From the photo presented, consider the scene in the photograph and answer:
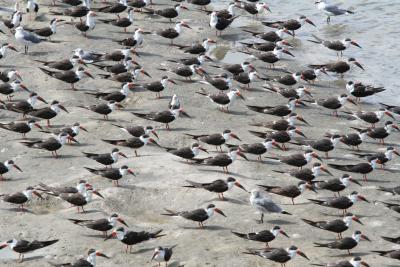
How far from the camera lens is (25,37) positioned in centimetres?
3259

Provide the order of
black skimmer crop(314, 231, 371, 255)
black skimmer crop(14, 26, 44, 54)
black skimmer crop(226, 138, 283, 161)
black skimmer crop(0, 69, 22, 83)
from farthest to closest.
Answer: black skimmer crop(14, 26, 44, 54) → black skimmer crop(0, 69, 22, 83) → black skimmer crop(226, 138, 283, 161) → black skimmer crop(314, 231, 371, 255)

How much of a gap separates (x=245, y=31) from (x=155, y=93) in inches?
318

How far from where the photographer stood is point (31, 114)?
2694 cm

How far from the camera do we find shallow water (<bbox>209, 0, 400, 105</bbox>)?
3291 cm

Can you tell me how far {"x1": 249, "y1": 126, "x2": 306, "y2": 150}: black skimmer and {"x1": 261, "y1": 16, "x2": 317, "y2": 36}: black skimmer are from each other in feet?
33.6

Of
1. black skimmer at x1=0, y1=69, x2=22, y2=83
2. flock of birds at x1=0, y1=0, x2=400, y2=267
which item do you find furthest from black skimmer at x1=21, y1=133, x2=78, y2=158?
black skimmer at x1=0, y1=69, x2=22, y2=83

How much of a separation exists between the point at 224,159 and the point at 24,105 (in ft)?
24.7

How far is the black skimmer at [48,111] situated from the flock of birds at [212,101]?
1.3 inches

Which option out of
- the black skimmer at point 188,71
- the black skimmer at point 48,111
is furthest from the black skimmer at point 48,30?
the black skimmer at point 48,111

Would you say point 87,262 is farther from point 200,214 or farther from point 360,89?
point 360,89

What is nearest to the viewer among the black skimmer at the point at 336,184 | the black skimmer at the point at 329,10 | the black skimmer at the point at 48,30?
the black skimmer at the point at 336,184

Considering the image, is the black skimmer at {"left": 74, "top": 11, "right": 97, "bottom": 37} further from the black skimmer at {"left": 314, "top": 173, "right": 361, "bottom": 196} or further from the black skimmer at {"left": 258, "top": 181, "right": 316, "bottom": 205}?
the black skimmer at {"left": 314, "top": 173, "right": 361, "bottom": 196}

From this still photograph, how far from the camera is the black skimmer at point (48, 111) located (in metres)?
26.9

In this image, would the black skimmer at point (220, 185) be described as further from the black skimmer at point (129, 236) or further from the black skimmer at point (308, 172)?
the black skimmer at point (129, 236)
